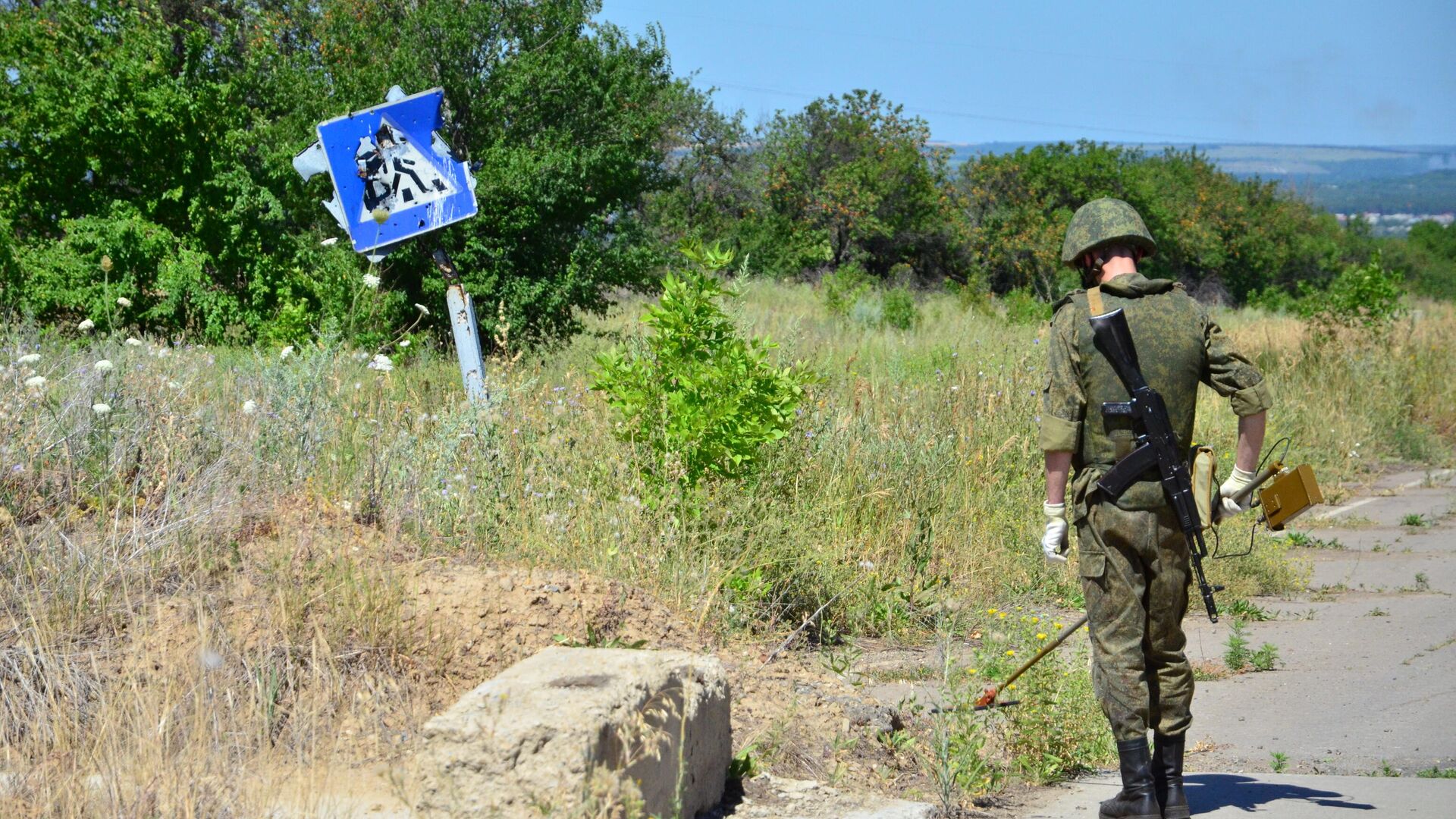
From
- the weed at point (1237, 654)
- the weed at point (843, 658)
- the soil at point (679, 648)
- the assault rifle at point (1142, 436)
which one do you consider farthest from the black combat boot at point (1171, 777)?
the weed at point (1237, 654)

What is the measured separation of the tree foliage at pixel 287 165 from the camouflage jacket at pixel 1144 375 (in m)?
5.78

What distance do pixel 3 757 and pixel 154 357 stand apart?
3735 mm

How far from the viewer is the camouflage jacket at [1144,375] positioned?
4398 millimetres

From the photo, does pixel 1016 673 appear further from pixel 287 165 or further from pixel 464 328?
pixel 287 165

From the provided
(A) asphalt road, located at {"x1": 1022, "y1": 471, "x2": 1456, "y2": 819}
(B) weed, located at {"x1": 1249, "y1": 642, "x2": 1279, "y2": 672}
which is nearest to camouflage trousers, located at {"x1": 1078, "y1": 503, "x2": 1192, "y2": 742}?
(A) asphalt road, located at {"x1": 1022, "y1": 471, "x2": 1456, "y2": 819}

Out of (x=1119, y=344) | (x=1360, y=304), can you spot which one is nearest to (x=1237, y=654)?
(x=1119, y=344)

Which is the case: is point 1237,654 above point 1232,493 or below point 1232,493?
below

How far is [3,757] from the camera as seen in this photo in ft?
12.9

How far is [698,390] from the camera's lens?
581cm

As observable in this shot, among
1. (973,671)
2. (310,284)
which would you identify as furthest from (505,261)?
(973,671)

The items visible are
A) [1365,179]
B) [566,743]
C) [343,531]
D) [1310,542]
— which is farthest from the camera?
[1365,179]

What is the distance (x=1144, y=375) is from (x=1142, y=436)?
0.22 metres

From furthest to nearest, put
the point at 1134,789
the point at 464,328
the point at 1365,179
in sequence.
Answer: the point at 1365,179, the point at 464,328, the point at 1134,789

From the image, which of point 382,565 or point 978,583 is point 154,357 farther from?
point 978,583
